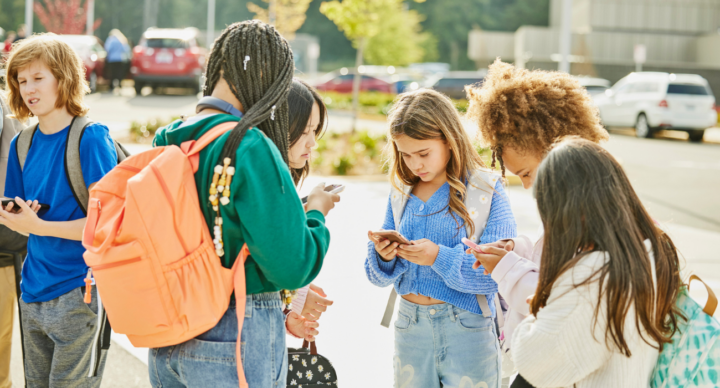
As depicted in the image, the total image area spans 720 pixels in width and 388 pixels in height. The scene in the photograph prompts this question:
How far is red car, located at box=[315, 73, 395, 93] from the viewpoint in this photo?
92.9ft

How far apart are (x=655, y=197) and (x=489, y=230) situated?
917cm

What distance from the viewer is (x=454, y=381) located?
100 inches

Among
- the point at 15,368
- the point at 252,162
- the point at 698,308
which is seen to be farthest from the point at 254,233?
the point at 15,368

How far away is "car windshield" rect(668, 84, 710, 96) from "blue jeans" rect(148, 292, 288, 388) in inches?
811

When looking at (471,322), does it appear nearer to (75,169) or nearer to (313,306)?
(313,306)

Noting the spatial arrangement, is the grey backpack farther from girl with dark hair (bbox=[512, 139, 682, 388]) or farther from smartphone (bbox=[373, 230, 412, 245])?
girl with dark hair (bbox=[512, 139, 682, 388])

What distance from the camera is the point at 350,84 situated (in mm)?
28250

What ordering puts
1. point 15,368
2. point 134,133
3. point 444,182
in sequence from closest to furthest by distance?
point 444,182
point 15,368
point 134,133

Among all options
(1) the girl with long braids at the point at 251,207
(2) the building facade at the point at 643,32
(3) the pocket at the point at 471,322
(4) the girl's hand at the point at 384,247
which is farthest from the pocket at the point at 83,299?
(2) the building facade at the point at 643,32

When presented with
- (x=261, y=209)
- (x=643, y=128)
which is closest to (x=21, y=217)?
(x=261, y=209)

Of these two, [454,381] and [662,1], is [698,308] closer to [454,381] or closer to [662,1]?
[454,381]

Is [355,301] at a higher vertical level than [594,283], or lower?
lower

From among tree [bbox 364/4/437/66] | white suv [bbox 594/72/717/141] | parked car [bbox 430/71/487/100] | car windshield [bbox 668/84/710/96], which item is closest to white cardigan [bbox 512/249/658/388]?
white suv [bbox 594/72/717/141]

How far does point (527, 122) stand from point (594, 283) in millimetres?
839
